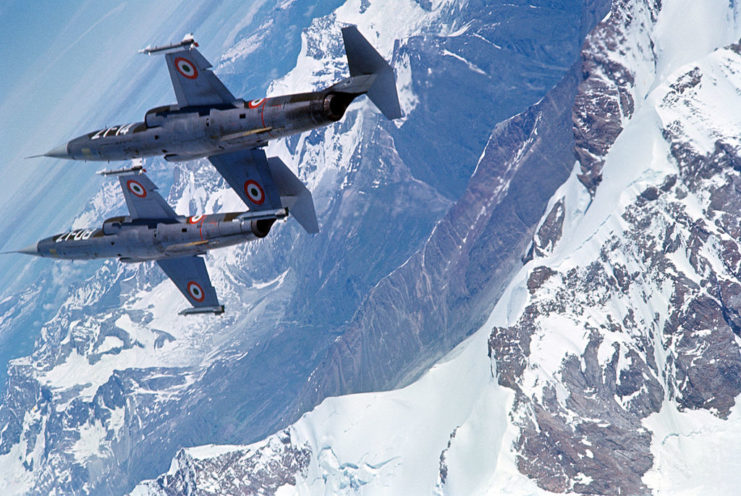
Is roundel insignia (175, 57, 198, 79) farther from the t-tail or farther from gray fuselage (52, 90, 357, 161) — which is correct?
the t-tail

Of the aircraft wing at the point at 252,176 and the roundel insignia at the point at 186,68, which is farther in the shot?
the aircraft wing at the point at 252,176

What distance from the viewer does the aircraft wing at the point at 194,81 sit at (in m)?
79.8

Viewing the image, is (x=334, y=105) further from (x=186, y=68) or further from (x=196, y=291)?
(x=196, y=291)

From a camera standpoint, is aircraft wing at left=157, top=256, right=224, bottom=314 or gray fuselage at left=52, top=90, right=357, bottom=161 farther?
aircraft wing at left=157, top=256, right=224, bottom=314

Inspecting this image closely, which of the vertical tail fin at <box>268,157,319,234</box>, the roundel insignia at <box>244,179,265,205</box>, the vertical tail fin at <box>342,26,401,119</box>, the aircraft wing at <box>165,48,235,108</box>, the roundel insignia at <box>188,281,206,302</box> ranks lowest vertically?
the roundel insignia at <box>188,281,206,302</box>

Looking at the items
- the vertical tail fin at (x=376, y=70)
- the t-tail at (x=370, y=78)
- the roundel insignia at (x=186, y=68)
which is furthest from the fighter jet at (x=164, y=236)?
the vertical tail fin at (x=376, y=70)

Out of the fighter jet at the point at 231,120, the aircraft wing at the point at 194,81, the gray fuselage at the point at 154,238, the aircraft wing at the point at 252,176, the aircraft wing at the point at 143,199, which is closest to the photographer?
the fighter jet at the point at 231,120

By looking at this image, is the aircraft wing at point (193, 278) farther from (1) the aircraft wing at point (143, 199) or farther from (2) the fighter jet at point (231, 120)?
(2) the fighter jet at point (231, 120)

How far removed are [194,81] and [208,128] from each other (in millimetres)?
5704

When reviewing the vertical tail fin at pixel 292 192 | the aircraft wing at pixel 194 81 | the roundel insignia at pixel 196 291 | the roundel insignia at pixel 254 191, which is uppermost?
the aircraft wing at pixel 194 81

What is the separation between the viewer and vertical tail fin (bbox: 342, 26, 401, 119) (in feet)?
244

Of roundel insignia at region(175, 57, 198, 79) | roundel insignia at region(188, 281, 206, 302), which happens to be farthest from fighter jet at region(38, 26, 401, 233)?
roundel insignia at region(188, 281, 206, 302)

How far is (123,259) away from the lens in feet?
291

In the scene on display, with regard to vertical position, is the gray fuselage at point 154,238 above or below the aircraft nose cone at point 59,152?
below
